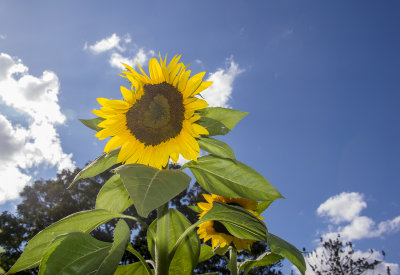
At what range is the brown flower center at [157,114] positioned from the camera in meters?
1.23

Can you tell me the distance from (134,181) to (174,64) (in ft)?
1.75

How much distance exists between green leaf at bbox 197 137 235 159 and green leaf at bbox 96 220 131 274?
15.8 inches

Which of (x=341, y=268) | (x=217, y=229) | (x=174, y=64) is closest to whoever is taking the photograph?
(x=174, y=64)

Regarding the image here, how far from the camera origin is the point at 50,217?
15.7 m

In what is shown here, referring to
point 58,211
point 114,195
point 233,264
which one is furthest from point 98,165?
point 58,211

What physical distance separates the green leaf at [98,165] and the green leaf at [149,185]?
9.6 inches

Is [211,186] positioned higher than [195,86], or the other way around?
[195,86]

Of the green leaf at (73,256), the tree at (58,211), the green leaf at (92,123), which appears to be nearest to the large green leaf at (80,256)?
the green leaf at (73,256)

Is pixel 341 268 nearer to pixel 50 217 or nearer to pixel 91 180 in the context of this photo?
pixel 91 180

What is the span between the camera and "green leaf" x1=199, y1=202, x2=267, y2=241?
3.56 feet

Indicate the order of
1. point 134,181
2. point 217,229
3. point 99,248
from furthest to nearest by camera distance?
point 217,229, point 99,248, point 134,181

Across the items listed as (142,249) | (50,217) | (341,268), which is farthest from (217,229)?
(50,217)

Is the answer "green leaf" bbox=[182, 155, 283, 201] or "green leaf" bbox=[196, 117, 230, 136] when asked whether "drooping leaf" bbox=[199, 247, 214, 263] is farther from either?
"green leaf" bbox=[196, 117, 230, 136]

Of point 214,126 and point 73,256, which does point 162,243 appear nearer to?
point 73,256
